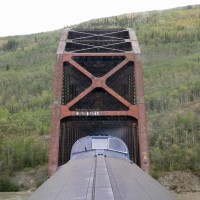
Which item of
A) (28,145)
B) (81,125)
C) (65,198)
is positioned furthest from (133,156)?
(28,145)

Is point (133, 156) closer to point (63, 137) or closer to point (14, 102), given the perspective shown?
point (63, 137)

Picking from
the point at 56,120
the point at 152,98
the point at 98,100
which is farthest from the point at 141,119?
the point at 152,98

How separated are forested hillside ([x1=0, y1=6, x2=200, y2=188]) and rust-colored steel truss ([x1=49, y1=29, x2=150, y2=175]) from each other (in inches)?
812

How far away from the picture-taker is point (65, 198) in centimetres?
500

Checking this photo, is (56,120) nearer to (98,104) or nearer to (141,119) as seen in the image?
(98,104)

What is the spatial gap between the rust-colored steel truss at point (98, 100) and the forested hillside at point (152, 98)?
20.6 m

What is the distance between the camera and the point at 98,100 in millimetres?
19812

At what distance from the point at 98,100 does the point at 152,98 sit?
67.3 metres

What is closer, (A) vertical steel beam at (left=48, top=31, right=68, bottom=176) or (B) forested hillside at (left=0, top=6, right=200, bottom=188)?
(A) vertical steel beam at (left=48, top=31, right=68, bottom=176)

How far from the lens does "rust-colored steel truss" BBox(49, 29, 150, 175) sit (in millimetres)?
17547

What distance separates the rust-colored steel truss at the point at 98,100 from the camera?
691 inches

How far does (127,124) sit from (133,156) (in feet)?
4.87

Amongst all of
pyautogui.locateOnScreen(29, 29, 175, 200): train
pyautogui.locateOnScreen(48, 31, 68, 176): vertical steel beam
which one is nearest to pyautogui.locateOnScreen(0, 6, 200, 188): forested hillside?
pyautogui.locateOnScreen(29, 29, 175, 200): train

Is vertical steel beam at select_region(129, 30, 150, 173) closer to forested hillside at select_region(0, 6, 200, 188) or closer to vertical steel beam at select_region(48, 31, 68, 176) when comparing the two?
vertical steel beam at select_region(48, 31, 68, 176)
